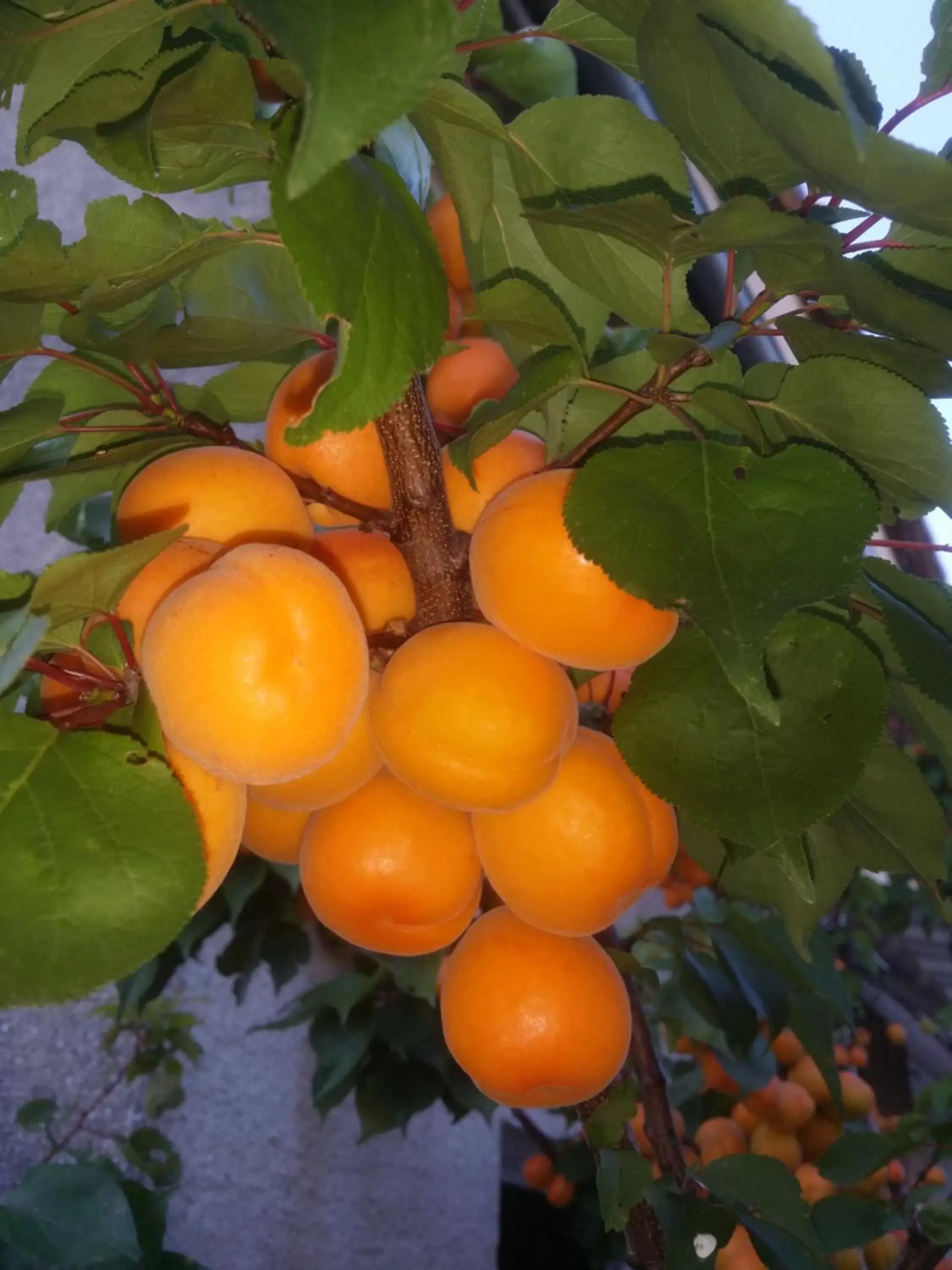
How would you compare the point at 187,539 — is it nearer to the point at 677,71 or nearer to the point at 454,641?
the point at 454,641

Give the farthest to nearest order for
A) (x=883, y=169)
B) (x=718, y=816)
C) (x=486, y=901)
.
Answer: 1. (x=486, y=901)
2. (x=718, y=816)
3. (x=883, y=169)

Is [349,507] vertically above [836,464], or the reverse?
[836,464]

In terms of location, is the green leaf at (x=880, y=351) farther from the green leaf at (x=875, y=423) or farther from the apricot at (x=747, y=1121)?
the apricot at (x=747, y=1121)

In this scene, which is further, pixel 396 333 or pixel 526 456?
pixel 526 456

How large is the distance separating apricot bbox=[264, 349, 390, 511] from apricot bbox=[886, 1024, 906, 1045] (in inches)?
66.7

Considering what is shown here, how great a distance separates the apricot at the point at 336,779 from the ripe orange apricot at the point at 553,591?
0.27 ft


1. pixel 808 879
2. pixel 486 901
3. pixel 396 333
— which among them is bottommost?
pixel 486 901

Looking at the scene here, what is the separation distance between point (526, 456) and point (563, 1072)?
12.5 inches

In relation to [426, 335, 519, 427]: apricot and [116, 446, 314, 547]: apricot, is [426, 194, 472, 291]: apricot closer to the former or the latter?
[426, 335, 519, 427]: apricot

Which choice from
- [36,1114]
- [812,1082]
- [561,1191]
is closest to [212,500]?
[36,1114]

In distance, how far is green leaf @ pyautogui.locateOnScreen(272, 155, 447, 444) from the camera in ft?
0.92

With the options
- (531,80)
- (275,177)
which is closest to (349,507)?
(275,177)

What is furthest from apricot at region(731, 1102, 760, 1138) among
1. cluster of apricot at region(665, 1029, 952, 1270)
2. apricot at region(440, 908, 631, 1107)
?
apricot at region(440, 908, 631, 1107)

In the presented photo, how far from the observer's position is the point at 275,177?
30 centimetres
